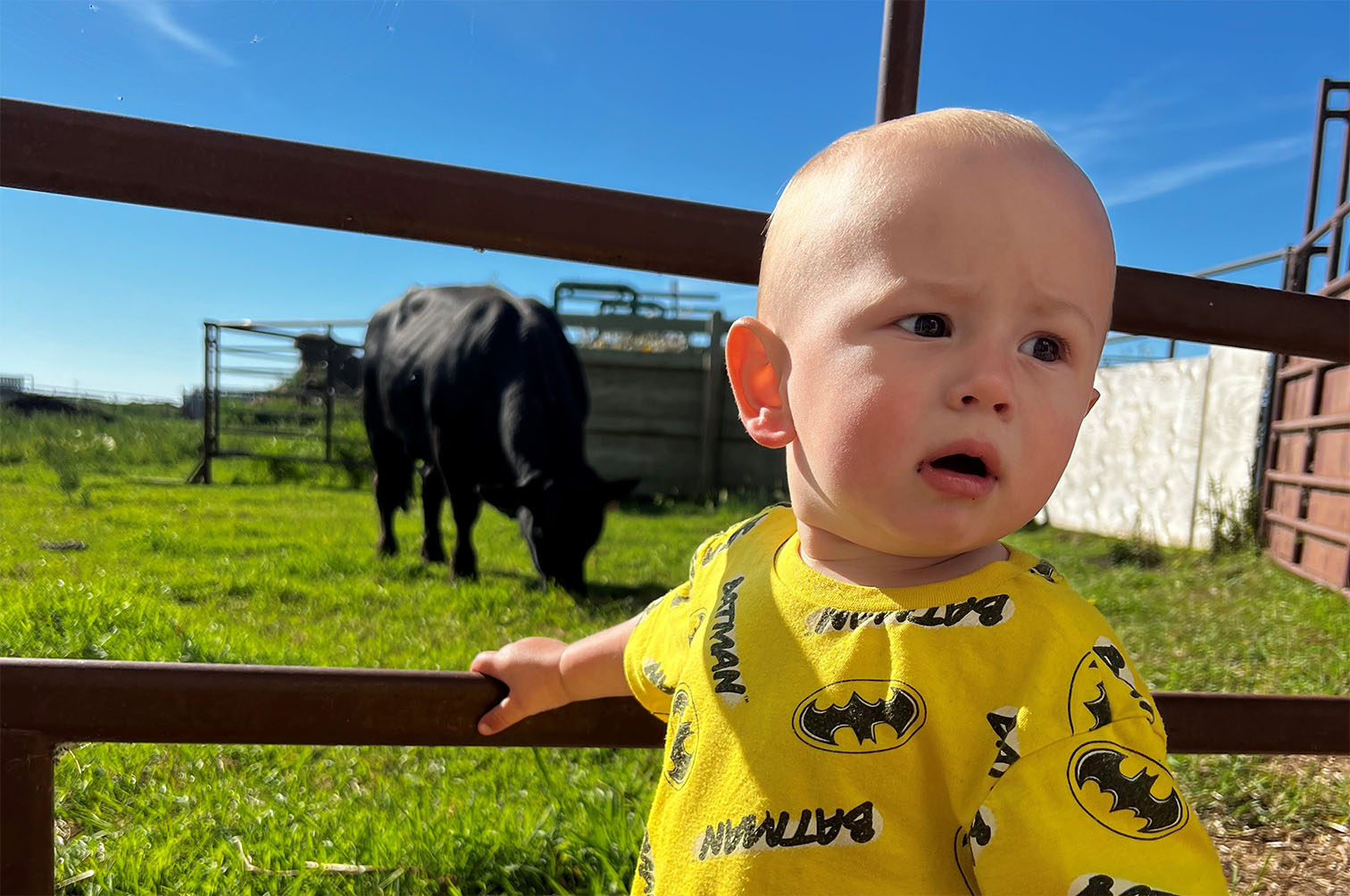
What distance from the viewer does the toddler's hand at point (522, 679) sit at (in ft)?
3.56

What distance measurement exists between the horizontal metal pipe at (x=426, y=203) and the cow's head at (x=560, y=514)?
400 cm

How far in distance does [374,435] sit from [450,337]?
51.9 inches

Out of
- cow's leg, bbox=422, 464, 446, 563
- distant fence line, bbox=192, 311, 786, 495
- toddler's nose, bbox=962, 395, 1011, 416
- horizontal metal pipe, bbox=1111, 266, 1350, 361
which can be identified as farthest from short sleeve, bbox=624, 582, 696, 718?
distant fence line, bbox=192, 311, 786, 495

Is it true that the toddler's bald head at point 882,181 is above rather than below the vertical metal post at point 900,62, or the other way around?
below

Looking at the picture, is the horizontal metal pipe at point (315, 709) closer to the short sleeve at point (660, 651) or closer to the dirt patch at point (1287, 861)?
the short sleeve at point (660, 651)

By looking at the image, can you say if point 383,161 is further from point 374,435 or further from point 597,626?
point 374,435

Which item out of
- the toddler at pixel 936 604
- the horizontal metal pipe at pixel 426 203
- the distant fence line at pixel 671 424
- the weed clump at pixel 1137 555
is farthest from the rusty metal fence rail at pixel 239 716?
the distant fence line at pixel 671 424

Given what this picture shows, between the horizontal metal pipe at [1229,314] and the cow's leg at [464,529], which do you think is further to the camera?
the cow's leg at [464,529]

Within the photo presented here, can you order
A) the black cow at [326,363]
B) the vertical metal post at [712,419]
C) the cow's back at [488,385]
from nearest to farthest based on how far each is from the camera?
the cow's back at [488,385] → the black cow at [326,363] → the vertical metal post at [712,419]

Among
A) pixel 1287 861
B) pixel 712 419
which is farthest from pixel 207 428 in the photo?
pixel 712 419

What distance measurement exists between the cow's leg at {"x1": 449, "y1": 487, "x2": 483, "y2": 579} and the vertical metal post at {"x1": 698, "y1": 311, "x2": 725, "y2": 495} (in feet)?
17.8

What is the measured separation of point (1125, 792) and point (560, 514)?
4482 mm

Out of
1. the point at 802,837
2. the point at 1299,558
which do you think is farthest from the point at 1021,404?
the point at 1299,558

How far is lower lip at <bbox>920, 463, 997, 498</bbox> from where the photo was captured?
2.63ft
